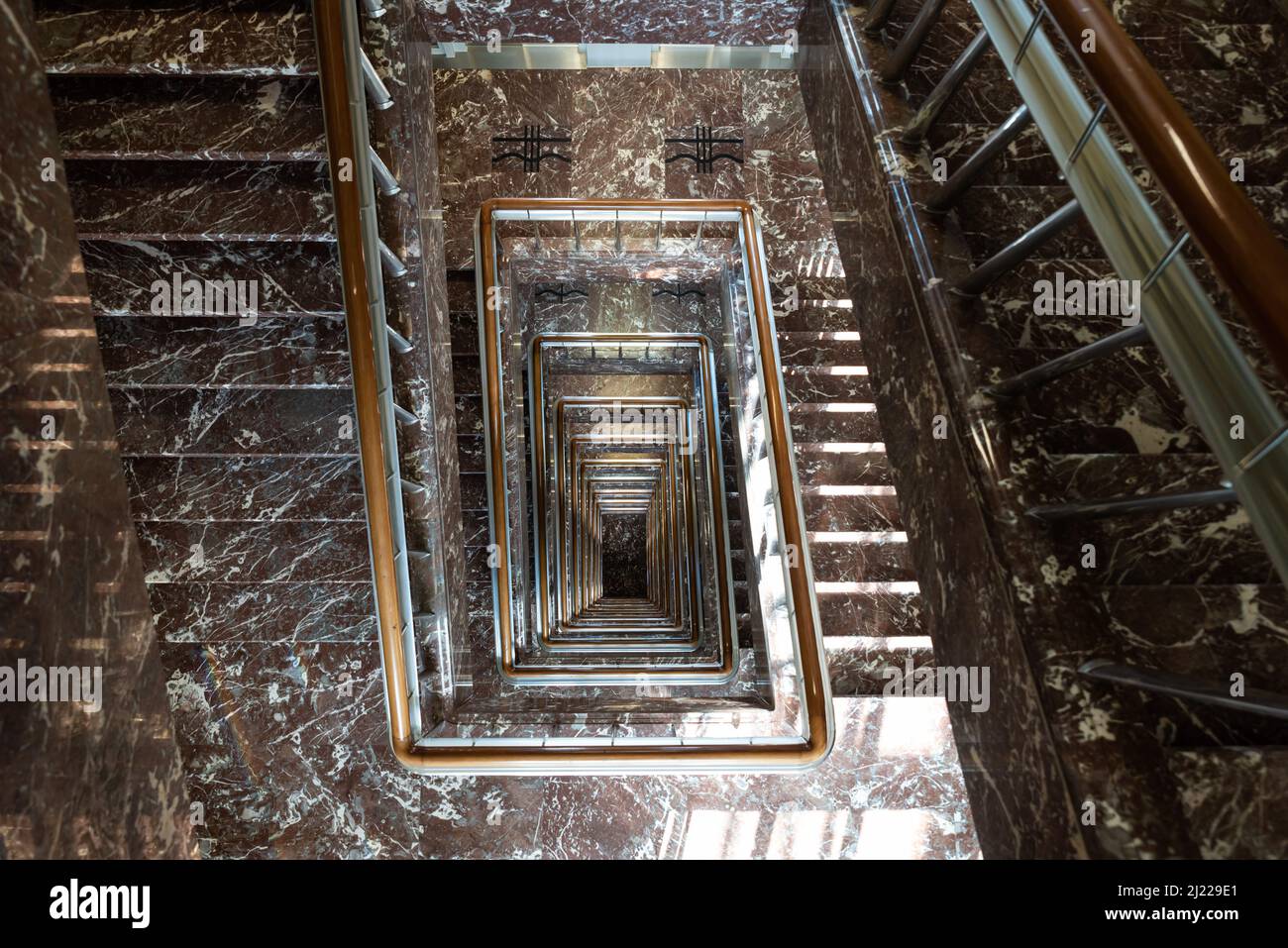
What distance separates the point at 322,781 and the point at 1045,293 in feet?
12.5

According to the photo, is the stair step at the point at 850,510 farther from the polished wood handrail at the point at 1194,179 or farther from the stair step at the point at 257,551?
the polished wood handrail at the point at 1194,179

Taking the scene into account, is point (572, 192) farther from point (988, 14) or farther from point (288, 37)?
point (988, 14)

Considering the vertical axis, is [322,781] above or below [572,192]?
below

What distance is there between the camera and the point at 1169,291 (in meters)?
1.31

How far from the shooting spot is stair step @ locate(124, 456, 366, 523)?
3275 millimetres

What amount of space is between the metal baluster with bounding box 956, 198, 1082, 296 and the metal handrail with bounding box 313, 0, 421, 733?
180 centimetres

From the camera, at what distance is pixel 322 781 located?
11.6 feet

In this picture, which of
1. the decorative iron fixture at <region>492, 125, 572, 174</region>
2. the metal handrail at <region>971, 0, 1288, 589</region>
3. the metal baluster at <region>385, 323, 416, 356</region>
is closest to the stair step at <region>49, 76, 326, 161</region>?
the metal baluster at <region>385, 323, 416, 356</region>

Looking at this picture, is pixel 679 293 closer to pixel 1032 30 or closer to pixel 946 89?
pixel 946 89

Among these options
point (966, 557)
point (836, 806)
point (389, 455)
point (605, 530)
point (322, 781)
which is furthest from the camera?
point (605, 530)

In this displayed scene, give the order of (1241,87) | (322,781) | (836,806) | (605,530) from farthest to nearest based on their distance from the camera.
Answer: (605,530) < (322,781) < (836,806) < (1241,87)

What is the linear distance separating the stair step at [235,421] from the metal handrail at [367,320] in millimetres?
879

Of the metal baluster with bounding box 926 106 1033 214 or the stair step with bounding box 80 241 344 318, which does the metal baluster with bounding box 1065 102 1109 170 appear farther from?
the stair step with bounding box 80 241 344 318

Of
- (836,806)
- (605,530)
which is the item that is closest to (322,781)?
(836,806)
